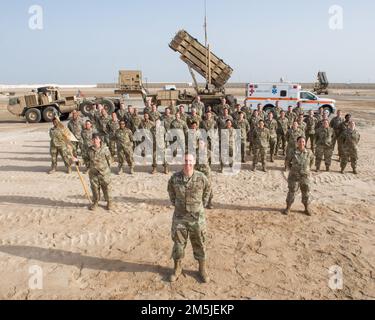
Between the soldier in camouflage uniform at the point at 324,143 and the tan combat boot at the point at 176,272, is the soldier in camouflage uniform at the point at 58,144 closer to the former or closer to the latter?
the tan combat boot at the point at 176,272

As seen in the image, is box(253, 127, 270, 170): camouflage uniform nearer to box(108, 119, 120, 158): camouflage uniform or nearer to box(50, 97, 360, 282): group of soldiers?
box(50, 97, 360, 282): group of soldiers

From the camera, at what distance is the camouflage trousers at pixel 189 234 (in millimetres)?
4422

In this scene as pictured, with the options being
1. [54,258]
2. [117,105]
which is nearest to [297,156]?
[54,258]

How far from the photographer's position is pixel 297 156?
6594 mm

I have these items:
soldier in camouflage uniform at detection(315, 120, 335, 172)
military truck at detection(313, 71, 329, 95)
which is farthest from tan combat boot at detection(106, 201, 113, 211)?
military truck at detection(313, 71, 329, 95)

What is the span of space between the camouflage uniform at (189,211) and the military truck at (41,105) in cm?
1726

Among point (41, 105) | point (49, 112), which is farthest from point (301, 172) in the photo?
point (41, 105)

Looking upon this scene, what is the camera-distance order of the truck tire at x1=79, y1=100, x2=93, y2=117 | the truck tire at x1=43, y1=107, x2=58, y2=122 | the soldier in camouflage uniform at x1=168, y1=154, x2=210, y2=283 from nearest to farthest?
the soldier in camouflage uniform at x1=168, y1=154, x2=210, y2=283 < the truck tire at x1=43, y1=107, x2=58, y2=122 < the truck tire at x1=79, y1=100, x2=93, y2=117

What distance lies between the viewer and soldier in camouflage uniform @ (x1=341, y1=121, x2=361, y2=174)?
9273mm

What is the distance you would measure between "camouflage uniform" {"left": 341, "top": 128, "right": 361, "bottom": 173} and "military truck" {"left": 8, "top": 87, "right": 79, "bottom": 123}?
15885 millimetres

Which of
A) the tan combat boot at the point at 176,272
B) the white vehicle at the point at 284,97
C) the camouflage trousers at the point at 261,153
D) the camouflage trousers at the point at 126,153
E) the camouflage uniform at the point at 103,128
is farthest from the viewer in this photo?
the white vehicle at the point at 284,97

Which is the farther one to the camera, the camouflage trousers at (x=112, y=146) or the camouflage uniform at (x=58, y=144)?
the camouflage trousers at (x=112, y=146)

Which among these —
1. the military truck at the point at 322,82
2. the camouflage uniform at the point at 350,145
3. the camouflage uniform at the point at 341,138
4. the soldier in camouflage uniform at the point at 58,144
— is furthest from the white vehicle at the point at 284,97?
the military truck at the point at 322,82
